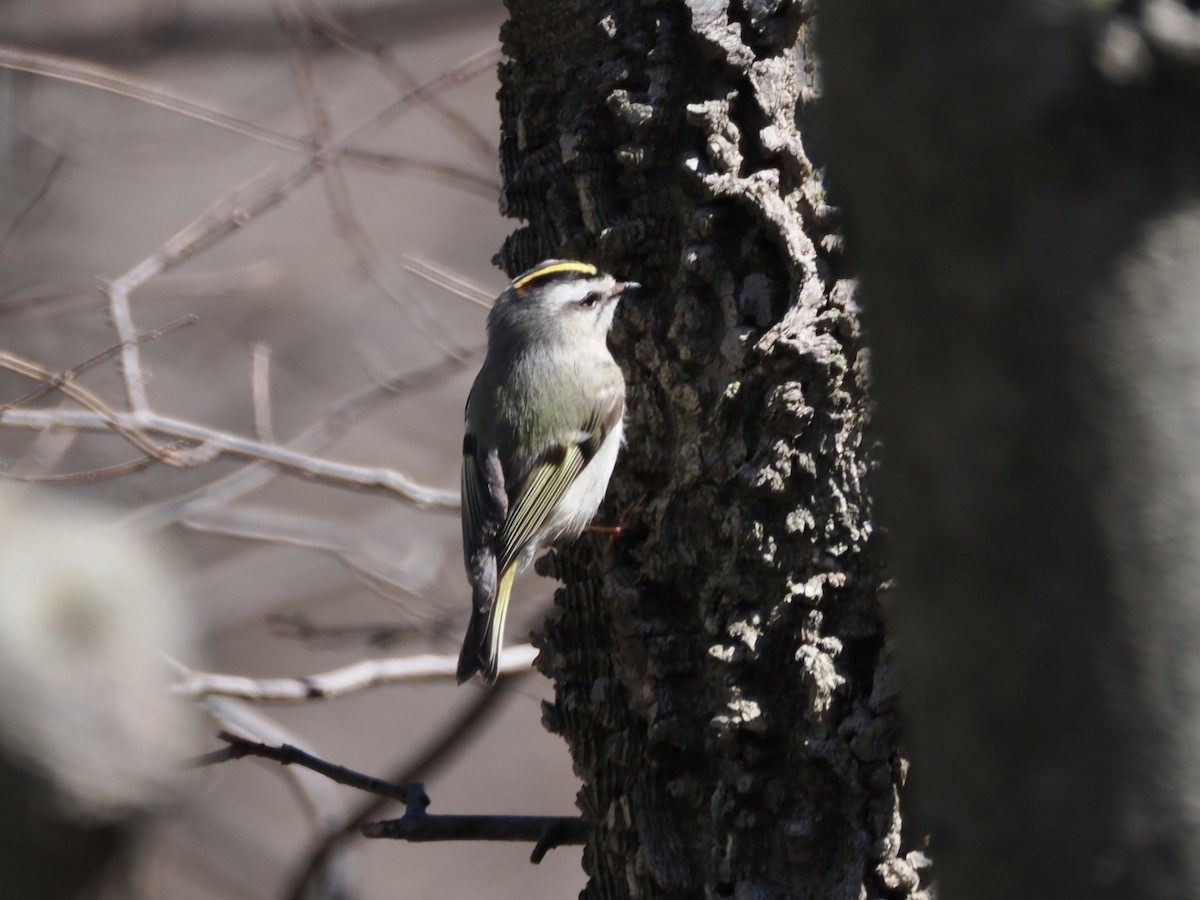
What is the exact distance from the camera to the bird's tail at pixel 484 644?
7.59 ft

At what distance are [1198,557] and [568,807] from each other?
15.6 feet

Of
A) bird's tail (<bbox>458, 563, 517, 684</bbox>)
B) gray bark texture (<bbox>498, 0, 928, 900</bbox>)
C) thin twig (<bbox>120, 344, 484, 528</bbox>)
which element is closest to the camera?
gray bark texture (<bbox>498, 0, 928, 900</bbox>)

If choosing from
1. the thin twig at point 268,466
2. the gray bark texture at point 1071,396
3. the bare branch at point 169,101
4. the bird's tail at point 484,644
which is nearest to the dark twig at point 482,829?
the bird's tail at point 484,644

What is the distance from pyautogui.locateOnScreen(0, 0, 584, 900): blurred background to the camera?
3984 millimetres

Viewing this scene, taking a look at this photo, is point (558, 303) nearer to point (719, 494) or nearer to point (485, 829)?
point (719, 494)

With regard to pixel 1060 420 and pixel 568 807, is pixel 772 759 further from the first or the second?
pixel 568 807

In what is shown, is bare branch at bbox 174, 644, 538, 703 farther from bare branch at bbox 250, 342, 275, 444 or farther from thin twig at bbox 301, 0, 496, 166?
thin twig at bbox 301, 0, 496, 166

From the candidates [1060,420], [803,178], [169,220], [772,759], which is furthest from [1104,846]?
[169,220]

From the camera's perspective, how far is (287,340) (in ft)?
17.4

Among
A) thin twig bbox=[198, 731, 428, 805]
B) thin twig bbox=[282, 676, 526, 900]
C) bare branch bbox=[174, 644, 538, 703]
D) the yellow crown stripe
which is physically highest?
the yellow crown stripe

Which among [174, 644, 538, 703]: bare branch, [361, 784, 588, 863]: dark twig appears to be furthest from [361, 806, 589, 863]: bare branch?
[174, 644, 538, 703]: bare branch

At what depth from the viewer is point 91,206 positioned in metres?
5.79

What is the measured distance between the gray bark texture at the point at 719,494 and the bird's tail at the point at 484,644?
0.38 metres

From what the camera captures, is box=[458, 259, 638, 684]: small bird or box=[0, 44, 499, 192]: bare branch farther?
box=[0, 44, 499, 192]: bare branch
